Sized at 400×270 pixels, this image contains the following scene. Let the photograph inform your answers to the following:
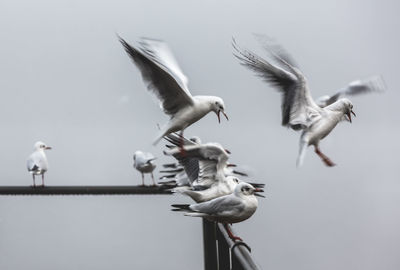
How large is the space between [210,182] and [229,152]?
10 cm

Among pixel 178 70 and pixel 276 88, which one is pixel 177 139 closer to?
pixel 178 70

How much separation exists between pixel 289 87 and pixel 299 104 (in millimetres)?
60

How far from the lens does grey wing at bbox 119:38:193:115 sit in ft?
5.11

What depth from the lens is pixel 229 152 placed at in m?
1.79

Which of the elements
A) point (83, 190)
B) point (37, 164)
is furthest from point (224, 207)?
point (37, 164)

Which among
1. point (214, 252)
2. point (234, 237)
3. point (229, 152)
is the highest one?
point (229, 152)

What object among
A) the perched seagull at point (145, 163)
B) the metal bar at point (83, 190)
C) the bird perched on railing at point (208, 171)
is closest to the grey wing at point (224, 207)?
the bird perched on railing at point (208, 171)

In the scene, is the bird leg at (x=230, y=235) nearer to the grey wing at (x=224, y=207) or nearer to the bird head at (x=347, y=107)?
the grey wing at (x=224, y=207)

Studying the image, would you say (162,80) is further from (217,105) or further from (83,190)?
(83,190)

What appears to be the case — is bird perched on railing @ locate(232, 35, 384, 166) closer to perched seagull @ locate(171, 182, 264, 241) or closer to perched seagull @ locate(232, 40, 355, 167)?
perched seagull @ locate(232, 40, 355, 167)

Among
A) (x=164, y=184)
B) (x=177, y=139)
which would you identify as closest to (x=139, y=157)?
(x=164, y=184)

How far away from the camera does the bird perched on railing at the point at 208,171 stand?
1.75 metres

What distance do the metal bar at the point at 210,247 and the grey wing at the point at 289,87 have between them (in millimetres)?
374

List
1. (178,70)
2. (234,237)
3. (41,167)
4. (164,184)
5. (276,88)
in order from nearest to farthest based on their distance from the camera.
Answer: (234,237), (276,88), (178,70), (164,184), (41,167)
